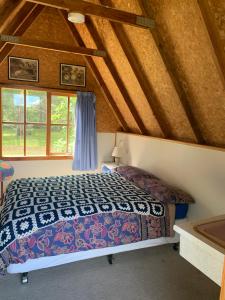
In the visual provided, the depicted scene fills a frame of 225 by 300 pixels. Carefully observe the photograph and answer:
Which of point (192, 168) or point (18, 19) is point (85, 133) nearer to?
point (18, 19)

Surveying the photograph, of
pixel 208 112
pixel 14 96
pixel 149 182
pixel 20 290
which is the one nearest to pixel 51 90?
pixel 14 96

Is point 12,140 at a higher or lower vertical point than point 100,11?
lower

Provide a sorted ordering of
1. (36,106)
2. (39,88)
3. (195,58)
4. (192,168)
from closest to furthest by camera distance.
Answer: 1. (195,58)
2. (192,168)
3. (39,88)
4. (36,106)

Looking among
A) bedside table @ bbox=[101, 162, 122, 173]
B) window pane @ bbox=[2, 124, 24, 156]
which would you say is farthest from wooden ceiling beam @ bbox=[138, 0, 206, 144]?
window pane @ bbox=[2, 124, 24, 156]

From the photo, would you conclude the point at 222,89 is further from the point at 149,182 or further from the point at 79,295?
the point at 79,295

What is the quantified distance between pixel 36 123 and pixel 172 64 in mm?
2754

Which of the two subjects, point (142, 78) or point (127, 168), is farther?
Answer: point (127, 168)

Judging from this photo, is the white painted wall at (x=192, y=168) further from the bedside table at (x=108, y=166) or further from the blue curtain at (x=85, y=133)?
the blue curtain at (x=85, y=133)

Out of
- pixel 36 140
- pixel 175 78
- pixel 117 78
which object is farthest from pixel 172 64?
pixel 36 140

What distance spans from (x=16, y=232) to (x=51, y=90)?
2.88m

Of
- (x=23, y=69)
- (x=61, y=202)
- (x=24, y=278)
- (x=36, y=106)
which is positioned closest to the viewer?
(x=24, y=278)

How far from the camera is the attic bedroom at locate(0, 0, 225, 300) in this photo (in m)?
1.97

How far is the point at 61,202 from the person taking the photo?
2.39 m

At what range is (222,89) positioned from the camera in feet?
6.94
